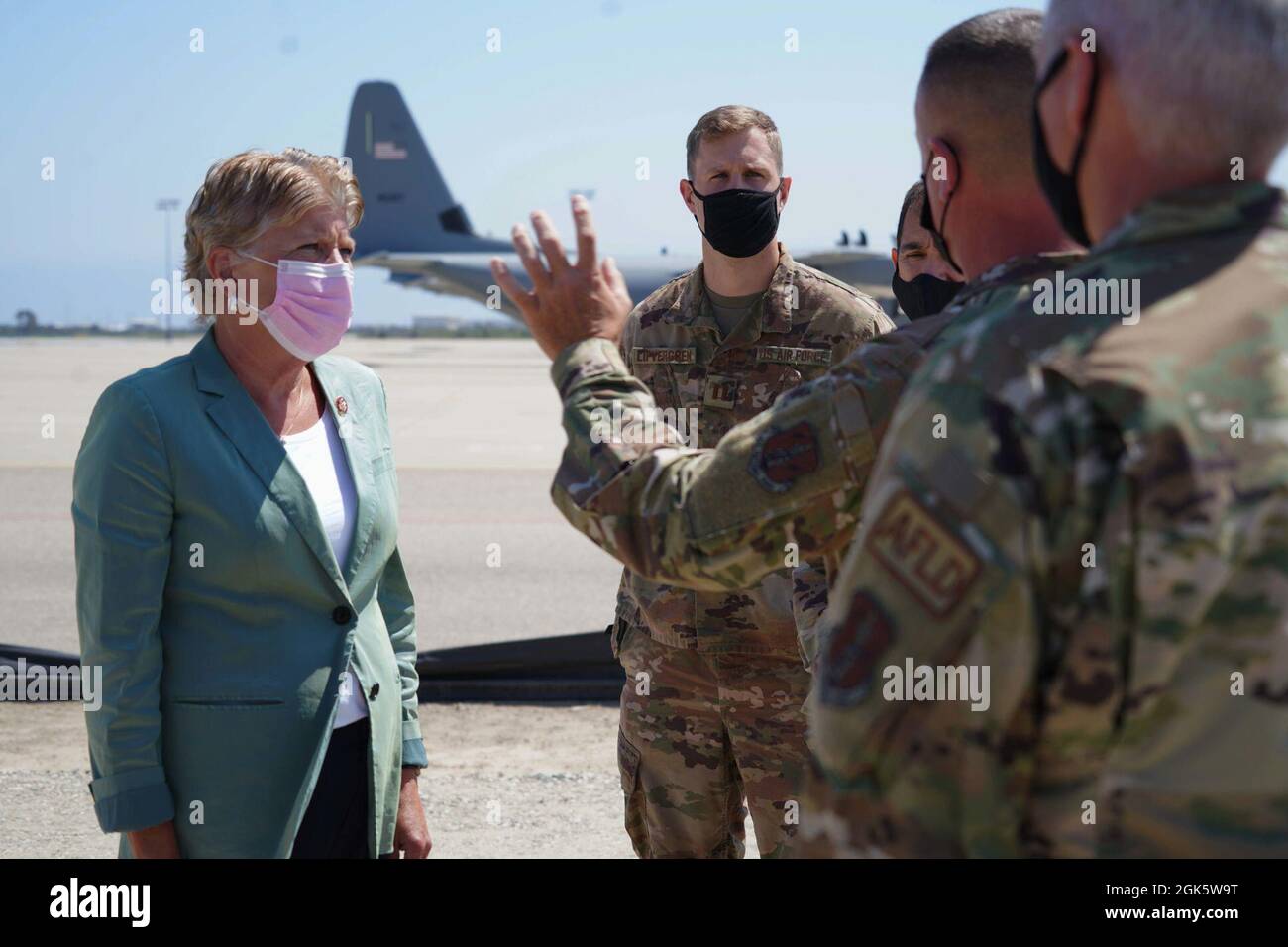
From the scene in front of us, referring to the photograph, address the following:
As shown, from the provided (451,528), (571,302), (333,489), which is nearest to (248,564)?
(333,489)

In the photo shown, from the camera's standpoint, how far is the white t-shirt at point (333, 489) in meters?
2.74

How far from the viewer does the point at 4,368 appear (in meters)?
36.7

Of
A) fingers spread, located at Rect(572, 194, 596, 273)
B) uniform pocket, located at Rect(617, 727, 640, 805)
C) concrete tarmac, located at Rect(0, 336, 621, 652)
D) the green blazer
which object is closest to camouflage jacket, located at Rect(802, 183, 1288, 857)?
fingers spread, located at Rect(572, 194, 596, 273)

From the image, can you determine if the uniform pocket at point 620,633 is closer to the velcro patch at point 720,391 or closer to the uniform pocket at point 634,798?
the uniform pocket at point 634,798

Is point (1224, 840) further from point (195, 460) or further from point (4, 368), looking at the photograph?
point (4, 368)

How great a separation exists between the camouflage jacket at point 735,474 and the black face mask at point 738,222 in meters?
2.04

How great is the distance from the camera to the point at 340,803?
2.73m

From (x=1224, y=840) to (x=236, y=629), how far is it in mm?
1933

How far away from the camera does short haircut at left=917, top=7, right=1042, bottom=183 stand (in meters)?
1.75

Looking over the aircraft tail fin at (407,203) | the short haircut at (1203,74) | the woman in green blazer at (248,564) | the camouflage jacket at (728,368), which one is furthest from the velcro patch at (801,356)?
the aircraft tail fin at (407,203)

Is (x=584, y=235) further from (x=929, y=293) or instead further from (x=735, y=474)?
(x=929, y=293)

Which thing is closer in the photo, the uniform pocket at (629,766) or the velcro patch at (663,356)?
the uniform pocket at (629,766)

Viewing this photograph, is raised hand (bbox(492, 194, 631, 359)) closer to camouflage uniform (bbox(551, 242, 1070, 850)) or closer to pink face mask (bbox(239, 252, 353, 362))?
camouflage uniform (bbox(551, 242, 1070, 850))
